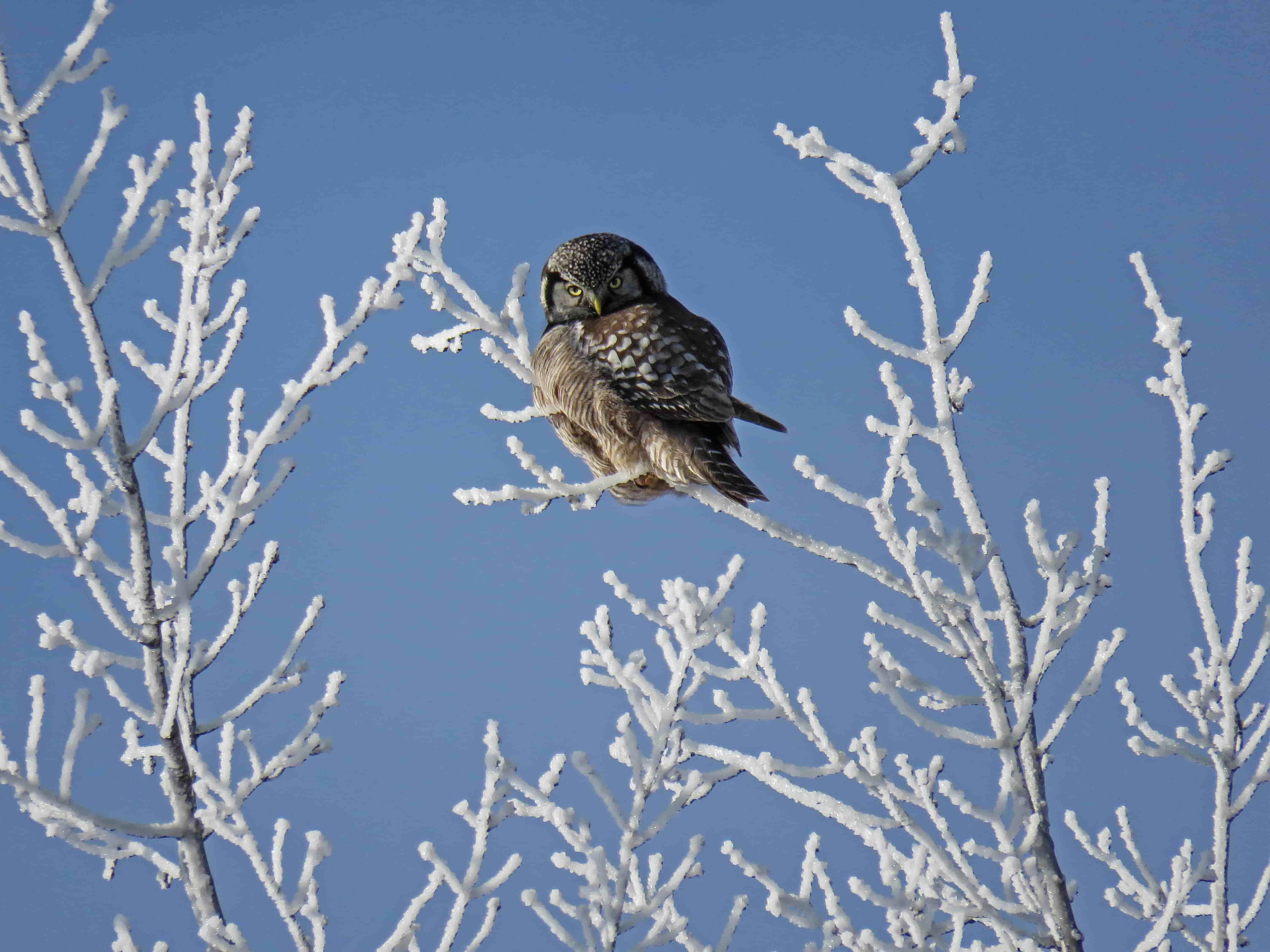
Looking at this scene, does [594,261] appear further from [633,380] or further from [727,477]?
[727,477]

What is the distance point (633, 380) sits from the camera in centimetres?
381

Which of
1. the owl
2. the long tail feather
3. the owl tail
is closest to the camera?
the owl tail

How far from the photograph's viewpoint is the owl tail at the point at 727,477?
134 inches

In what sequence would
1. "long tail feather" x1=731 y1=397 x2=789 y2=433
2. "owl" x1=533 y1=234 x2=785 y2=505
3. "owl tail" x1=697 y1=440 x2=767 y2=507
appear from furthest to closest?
1. "long tail feather" x1=731 y1=397 x2=789 y2=433
2. "owl" x1=533 y1=234 x2=785 y2=505
3. "owl tail" x1=697 y1=440 x2=767 y2=507

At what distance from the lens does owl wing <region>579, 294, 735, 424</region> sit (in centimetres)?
377

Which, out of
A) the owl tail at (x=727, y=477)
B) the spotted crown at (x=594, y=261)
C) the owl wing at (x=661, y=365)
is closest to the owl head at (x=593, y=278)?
the spotted crown at (x=594, y=261)

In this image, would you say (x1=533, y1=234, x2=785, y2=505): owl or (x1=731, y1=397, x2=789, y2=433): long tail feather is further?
(x1=731, y1=397, x2=789, y2=433): long tail feather

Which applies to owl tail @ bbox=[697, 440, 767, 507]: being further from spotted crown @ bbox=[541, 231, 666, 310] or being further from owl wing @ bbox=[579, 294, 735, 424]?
spotted crown @ bbox=[541, 231, 666, 310]

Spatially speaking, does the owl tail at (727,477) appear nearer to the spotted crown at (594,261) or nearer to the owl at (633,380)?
the owl at (633,380)

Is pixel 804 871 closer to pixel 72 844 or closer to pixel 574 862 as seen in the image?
pixel 574 862

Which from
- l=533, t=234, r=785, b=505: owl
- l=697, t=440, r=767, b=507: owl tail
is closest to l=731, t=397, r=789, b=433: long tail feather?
l=533, t=234, r=785, b=505: owl

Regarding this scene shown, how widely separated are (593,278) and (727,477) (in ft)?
3.93

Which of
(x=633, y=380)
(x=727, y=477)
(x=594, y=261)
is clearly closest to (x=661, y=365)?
(x=633, y=380)

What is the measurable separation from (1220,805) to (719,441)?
6.27ft
